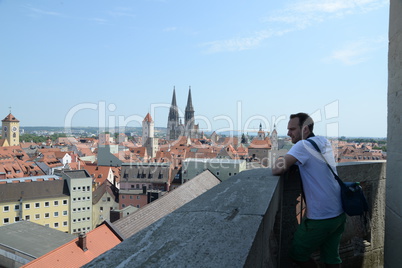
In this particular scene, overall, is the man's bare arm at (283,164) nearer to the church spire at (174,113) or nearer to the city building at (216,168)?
the city building at (216,168)

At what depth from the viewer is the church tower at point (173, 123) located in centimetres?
11250

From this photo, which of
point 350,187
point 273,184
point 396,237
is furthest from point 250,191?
point 396,237

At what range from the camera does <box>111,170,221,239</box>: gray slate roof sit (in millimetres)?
16719

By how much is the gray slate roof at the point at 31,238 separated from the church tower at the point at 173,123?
90850 mm

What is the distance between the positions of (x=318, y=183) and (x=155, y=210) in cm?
1668

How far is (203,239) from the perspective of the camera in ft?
4.86

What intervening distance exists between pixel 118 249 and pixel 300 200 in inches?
77.5

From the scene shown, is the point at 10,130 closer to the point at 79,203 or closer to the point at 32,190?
the point at 32,190

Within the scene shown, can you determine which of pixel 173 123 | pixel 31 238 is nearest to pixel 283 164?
pixel 31 238

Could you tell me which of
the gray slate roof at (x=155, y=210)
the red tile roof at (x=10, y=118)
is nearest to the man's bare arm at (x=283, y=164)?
the gray slate roof at (x=155, y=210)

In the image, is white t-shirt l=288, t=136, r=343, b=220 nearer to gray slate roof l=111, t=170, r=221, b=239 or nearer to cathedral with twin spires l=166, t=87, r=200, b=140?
gray slate roof l=111, t=170, r=221, b=239

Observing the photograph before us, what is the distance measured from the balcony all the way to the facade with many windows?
3476cm

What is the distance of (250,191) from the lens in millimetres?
2404

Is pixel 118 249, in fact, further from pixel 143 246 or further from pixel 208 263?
pixel 208 263
